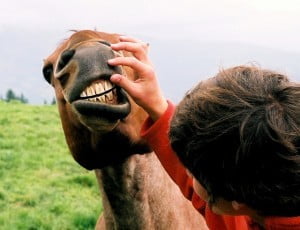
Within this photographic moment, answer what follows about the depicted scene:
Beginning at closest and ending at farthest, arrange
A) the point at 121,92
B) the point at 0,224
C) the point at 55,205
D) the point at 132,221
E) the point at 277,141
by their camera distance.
Result: the point at 277,141 < the point at 121,92 < the point at 132,221 < the point at 0,224 < the point at 55,205

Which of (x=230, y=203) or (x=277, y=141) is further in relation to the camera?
(x=230, y=203)

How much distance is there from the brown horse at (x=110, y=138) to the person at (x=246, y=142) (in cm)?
46

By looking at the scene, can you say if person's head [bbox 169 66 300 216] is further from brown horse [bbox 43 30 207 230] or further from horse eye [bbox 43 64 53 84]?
horse eye [bbox 43 64 53 84]

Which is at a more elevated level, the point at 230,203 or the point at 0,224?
the point at 230,203

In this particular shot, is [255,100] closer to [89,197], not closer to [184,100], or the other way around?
[184,100]

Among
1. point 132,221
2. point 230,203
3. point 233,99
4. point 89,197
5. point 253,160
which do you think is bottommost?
point 89,197

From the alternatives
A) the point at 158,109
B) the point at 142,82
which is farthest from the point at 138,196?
the point at 142,82

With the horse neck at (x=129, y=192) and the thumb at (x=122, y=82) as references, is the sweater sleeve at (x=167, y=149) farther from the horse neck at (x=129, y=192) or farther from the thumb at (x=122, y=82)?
the horse neck at (x=129, y=192)

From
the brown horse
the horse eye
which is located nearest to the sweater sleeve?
the brown horse

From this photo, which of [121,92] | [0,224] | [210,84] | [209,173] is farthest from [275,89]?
[0,224]

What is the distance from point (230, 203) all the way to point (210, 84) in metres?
0.44

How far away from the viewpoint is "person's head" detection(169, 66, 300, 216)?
2.01m

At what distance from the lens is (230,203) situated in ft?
7.30

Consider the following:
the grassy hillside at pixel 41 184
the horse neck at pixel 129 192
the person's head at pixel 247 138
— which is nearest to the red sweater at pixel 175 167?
the person's head at pixel 247 138
